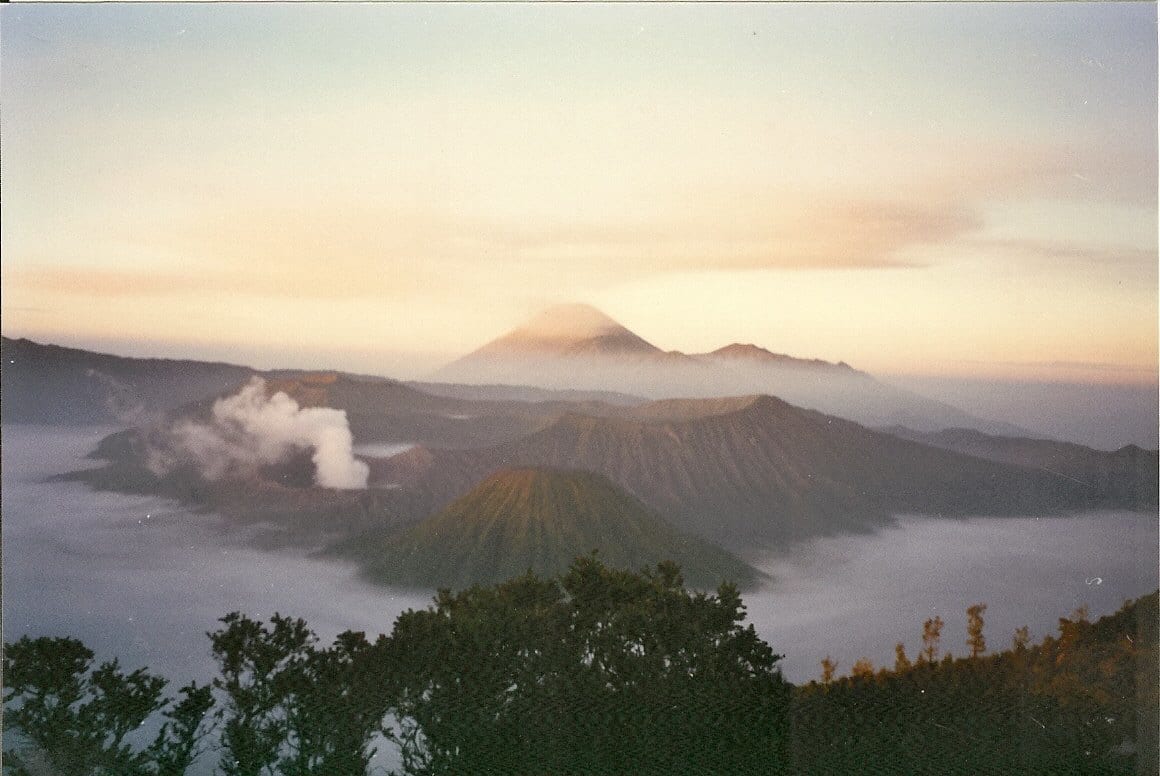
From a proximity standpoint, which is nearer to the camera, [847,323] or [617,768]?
[617,768]

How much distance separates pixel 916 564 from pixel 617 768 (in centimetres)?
107

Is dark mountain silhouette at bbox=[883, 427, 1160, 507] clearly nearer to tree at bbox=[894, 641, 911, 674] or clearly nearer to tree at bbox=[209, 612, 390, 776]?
tree at bbox=[894, 641, 911, 674]

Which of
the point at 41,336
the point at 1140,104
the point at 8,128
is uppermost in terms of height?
the point at 1140,104

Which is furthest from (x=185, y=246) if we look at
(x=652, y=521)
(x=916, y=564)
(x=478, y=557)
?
(x=916, y=564)

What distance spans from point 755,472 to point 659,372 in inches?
16.4

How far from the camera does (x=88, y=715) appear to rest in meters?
2.83

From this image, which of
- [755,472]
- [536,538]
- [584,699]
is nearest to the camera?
[584,699]

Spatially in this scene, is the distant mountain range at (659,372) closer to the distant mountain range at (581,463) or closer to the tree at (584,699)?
the distant mountain range at (581,463)

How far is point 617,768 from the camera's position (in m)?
2.83

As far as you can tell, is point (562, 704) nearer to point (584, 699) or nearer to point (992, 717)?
point (584, 699)

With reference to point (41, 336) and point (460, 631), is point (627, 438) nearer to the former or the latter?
point (460, 631)

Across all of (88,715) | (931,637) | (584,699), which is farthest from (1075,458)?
(88,715)

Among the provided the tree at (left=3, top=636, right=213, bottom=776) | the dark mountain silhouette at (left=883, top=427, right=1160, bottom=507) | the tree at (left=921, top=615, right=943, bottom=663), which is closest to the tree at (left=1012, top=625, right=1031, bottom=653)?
the tree at (left=921, top=615, right=943, bottom=663)

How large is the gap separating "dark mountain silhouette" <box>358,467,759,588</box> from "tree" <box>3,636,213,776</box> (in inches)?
27.0
